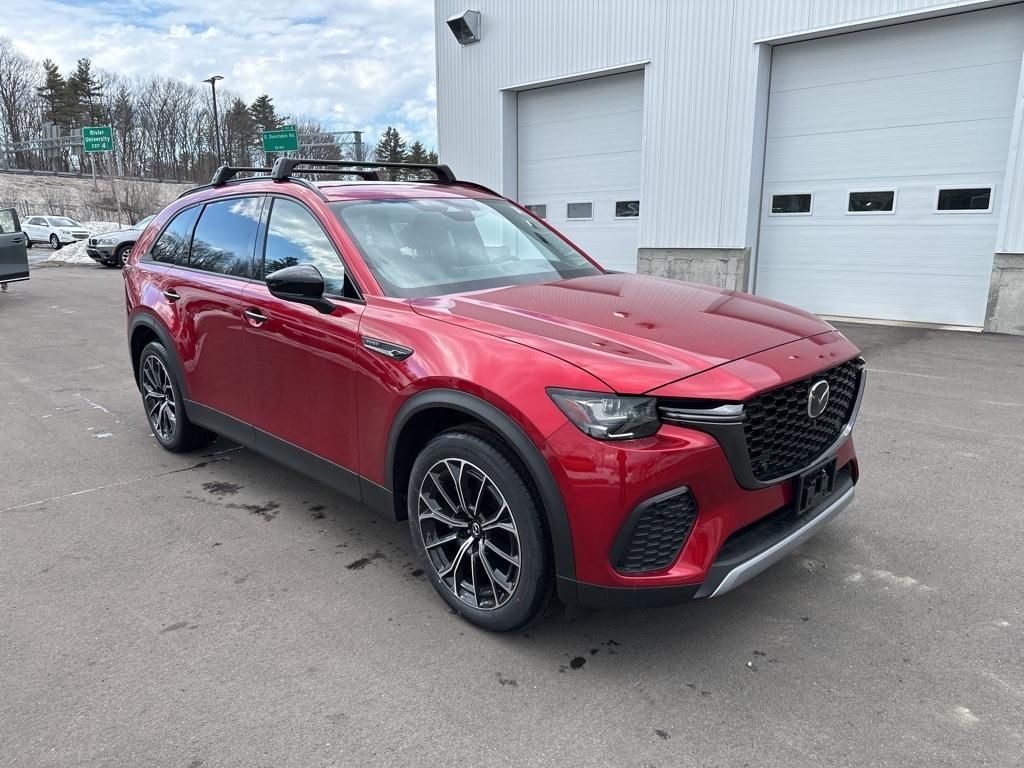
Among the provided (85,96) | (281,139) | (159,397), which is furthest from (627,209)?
(85,96)

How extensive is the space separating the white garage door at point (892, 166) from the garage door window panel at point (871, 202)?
0.05ft

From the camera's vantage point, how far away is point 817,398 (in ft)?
8.80

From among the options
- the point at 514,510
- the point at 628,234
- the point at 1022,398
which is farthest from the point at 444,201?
the point at 628,234

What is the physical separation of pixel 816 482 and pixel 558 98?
43.9 ft

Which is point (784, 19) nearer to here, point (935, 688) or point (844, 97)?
point (844, 97)

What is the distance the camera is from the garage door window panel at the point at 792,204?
37.8 feet

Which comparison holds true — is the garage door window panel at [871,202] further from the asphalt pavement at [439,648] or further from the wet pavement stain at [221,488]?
the wet pavement stain at [221,488]

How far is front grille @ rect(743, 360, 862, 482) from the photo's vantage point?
245 cm

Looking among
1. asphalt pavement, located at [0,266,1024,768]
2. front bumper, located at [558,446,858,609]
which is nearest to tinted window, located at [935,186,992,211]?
asphalt pavement, located at [0,266,1024,768]

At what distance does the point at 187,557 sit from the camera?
3.54 m

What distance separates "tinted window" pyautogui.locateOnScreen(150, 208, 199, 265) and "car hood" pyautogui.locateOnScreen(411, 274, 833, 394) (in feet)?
7.77

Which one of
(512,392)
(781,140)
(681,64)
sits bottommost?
(512,392)

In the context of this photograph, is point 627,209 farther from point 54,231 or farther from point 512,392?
point 54,231

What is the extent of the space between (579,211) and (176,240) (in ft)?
36.1
